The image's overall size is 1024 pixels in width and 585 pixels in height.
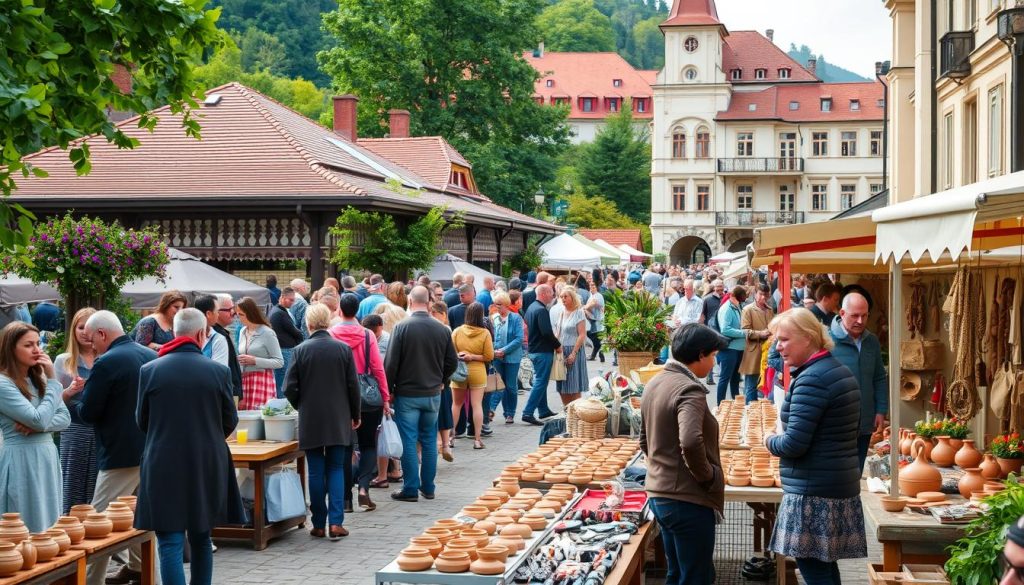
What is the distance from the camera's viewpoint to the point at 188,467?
696 cm

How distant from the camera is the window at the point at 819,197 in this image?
82.0 metres

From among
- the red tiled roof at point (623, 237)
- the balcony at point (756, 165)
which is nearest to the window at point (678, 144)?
the balcony at point (756, 165)

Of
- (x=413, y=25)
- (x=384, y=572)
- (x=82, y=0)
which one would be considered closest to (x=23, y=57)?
(x=82, y=0)

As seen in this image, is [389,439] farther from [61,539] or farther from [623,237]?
[623,237]

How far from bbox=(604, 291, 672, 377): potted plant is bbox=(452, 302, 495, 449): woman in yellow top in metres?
1.52

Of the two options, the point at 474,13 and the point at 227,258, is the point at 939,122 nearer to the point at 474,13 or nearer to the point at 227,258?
the point at 227,258

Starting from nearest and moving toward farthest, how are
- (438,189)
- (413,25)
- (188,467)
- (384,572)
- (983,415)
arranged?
1. (384,572)
2. (188,467)
3. (983,415)
4. (438,189)
5. (413,25)

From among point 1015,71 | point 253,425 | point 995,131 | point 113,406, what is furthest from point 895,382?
point 995,131

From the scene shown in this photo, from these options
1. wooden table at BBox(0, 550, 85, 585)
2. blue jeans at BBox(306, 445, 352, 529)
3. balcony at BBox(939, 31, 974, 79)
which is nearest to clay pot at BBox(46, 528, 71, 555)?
wooden table at BBox(0, 550, 85, 585)

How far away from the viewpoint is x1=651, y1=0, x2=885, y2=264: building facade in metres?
80.1

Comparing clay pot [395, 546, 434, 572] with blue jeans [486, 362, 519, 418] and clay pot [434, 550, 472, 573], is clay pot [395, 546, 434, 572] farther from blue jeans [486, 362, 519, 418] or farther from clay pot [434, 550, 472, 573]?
blue jeans [486, 362, 519, 418]

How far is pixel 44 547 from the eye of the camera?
6.36 metres

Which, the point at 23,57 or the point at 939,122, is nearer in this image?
the point at 23,57

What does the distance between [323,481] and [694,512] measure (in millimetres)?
4180
